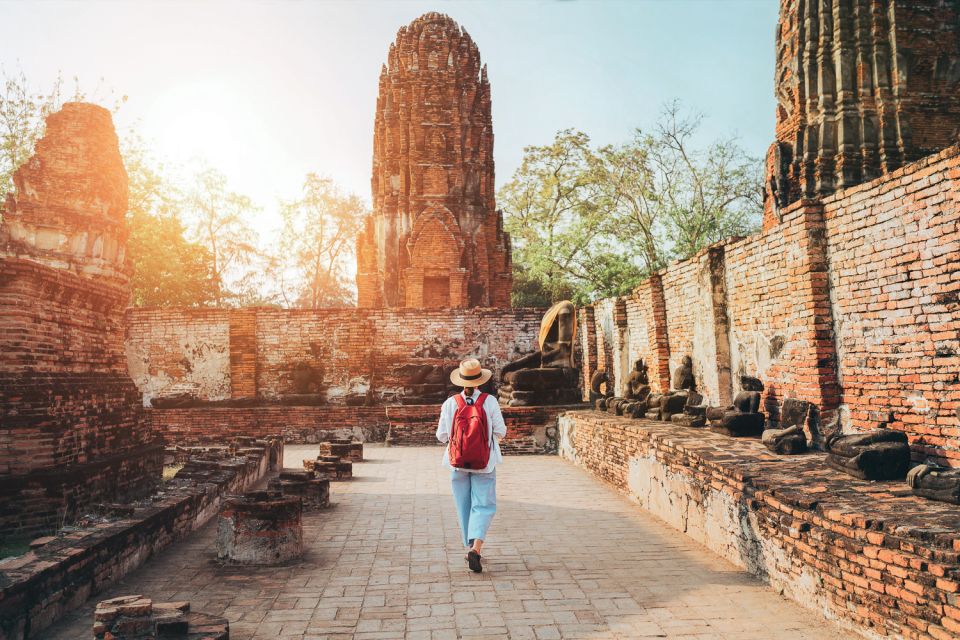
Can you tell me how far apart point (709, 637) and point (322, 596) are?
87.8 inches

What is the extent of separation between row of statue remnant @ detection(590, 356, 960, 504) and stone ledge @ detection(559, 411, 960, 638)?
0.11 meters

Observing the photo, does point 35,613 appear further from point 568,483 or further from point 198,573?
point 568,483

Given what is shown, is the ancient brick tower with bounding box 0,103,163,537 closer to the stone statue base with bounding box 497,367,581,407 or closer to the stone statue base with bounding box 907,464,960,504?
the stone statue base with bounding box 497,367,581,407

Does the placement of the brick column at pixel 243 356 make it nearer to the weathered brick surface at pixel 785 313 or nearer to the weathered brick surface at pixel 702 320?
the weathered brick surface at pixel 702 320

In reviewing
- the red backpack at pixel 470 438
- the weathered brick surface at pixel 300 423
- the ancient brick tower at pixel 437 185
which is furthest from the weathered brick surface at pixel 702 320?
the ancient brick tower at pixel 437 185

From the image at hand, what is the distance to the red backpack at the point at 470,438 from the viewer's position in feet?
15.2

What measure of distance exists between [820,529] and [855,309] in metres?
2.52

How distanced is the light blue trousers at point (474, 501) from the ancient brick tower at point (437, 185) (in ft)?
51.2

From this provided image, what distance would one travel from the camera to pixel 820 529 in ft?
11.5

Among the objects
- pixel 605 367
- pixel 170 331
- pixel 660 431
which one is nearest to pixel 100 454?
pixel 660 431

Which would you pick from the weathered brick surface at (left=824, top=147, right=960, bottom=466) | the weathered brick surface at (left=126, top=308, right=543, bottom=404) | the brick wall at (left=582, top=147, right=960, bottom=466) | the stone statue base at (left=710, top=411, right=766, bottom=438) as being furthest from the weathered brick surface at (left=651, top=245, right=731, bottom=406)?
the weathered brick surface at (left=126, top=308, right=543, bottom=404)

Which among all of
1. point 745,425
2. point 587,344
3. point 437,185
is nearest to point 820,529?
point 745,425

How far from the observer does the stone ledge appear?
9.30 feet

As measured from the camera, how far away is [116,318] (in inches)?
309
